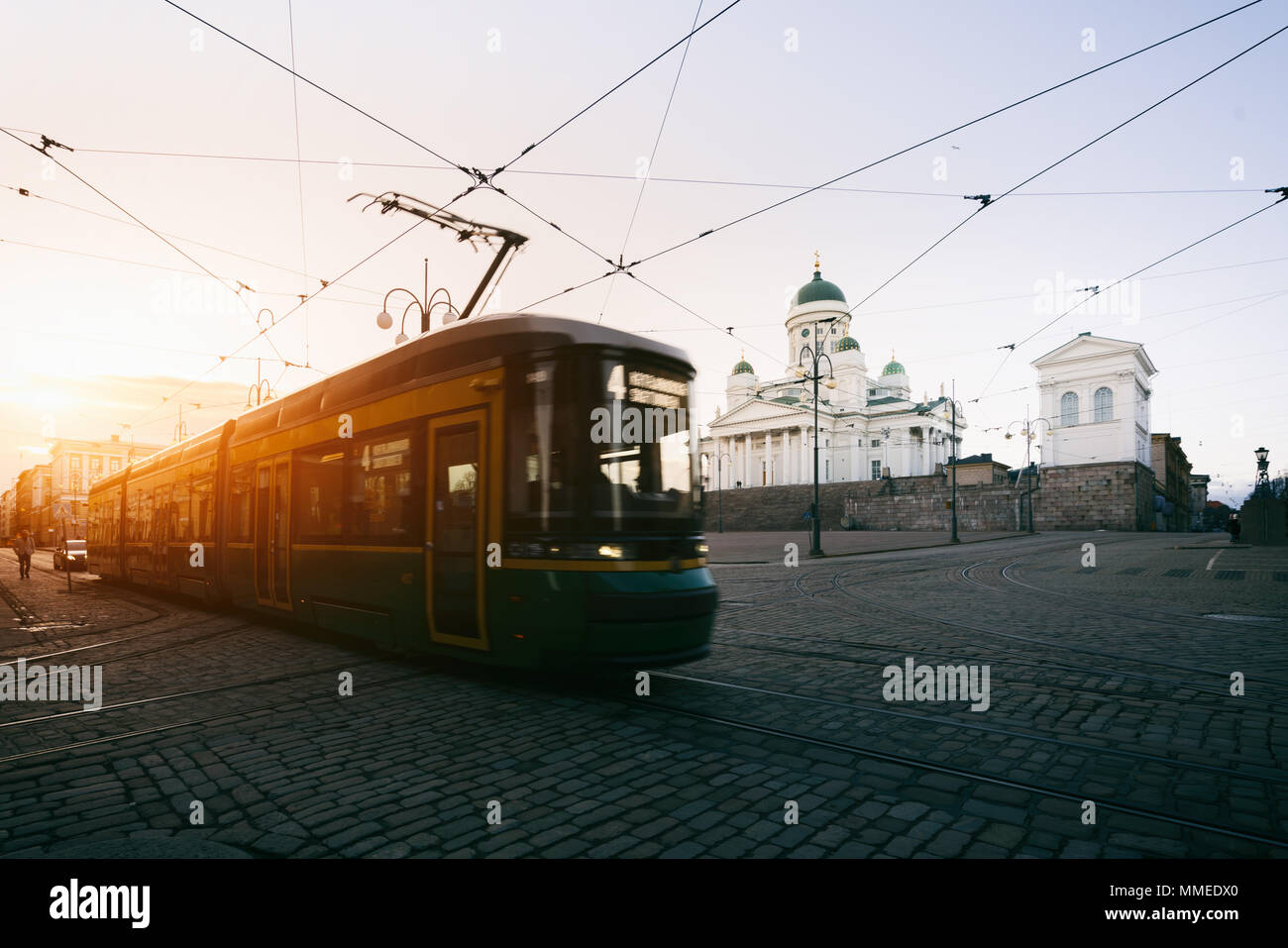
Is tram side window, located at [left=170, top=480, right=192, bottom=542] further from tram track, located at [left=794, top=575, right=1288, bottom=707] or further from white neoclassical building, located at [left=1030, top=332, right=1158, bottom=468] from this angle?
white neoclassical building, located at [left=1030, top=332, right=1158, bottom=468]

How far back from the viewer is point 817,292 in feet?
295

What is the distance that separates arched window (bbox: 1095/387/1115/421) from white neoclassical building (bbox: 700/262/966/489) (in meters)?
21.4

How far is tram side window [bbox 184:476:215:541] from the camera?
12008 mm

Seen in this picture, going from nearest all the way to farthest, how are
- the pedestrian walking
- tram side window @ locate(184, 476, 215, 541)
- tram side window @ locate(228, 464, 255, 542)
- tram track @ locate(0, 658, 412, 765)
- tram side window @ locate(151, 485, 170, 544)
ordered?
1. tram track @ locate(0, 658, 412, 765)
2. tram side window @ locate(228, 464, 255, 542)
3. tram side window @ locate(184, 476, 215, 541)
4. tram side window @ locate(151, 485, 170, 544)
5. the pedestrian walking

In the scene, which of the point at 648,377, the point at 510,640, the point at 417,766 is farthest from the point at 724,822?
A: the point at 648,377

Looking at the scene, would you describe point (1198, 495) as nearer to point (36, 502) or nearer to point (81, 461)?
point (81, 461)

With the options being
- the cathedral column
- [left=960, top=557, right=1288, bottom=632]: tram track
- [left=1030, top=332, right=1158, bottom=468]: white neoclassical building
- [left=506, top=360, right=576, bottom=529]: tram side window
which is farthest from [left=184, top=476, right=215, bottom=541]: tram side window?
the cathedral column

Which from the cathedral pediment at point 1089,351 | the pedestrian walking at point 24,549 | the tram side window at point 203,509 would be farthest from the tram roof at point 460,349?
the cathedral pediment at point 1089,351

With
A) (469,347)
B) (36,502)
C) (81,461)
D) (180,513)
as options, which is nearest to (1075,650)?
(469,347)

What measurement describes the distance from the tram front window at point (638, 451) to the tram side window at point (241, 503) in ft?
23.6

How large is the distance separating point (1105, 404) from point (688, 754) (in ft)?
236

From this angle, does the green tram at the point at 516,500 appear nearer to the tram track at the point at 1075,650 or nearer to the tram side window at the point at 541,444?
the tram side window at the point at 541,444

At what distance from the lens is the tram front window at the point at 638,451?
5.75 meters
